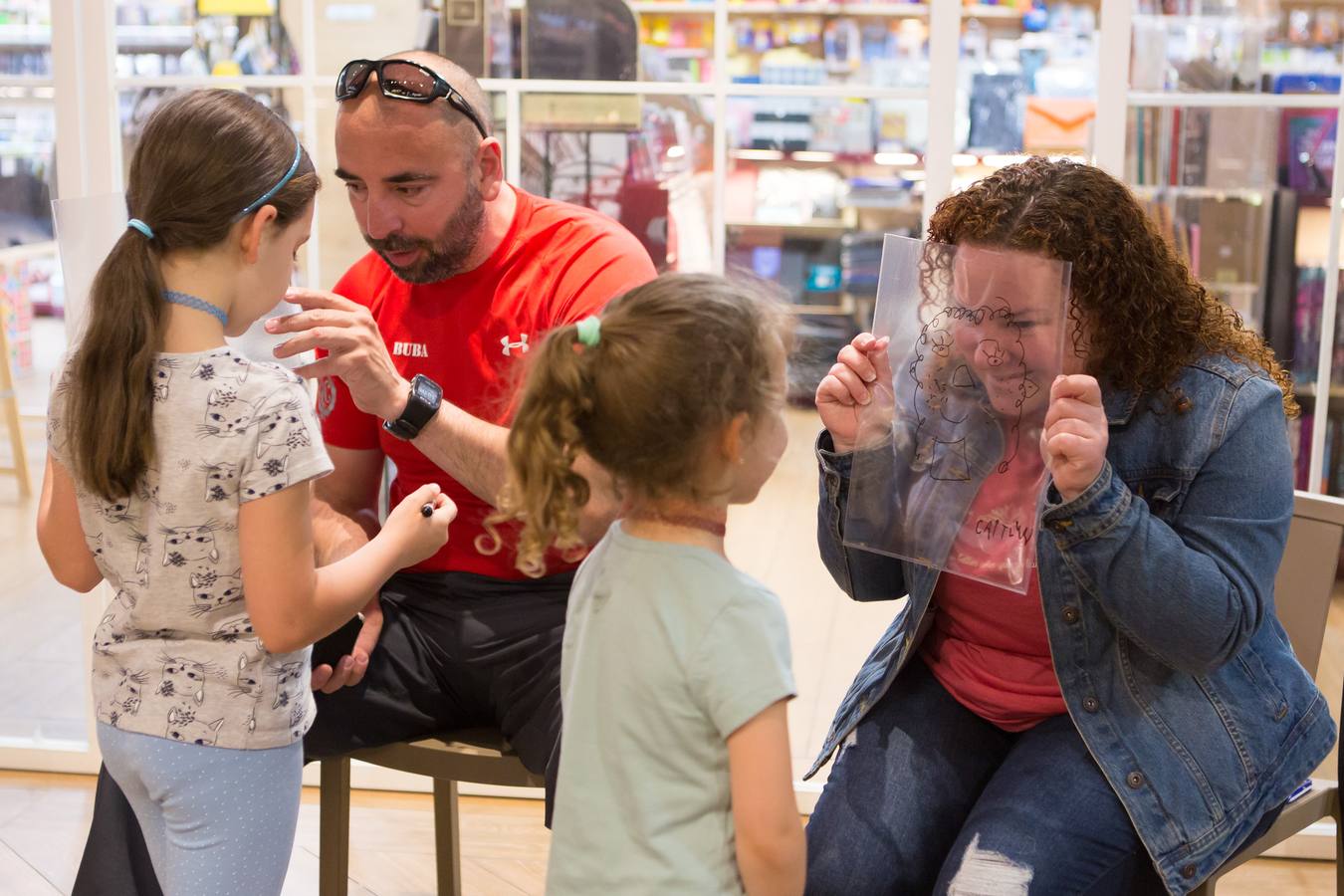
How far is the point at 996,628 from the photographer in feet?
5.33

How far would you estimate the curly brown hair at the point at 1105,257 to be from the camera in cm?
149

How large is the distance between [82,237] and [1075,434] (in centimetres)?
119

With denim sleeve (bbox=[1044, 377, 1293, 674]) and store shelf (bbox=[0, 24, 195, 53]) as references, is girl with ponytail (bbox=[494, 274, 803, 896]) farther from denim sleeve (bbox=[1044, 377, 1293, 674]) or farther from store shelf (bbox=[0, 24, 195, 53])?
store shelf (bbox=[0, 24, 195, 53])

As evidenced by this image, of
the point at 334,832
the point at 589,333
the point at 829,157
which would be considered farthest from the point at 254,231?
the point at 829,157

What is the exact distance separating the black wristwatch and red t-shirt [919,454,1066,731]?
658mm

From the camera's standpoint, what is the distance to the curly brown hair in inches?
58.7

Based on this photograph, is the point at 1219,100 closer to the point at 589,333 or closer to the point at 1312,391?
the point at 1312,391

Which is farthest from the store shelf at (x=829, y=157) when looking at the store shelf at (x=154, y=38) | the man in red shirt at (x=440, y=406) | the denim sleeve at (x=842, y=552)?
the denim sleeve at (x=842, y=552)

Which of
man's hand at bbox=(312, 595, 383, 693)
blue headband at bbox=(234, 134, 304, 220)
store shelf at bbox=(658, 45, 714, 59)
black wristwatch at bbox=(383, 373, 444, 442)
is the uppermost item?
Result: store shelf at bbox=(658, 45, 714, 59)

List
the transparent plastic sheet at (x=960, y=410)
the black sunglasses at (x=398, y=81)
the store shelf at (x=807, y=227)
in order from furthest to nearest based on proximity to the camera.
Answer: the store shelf at (x=807, y=227) → the black sunglasses at (x=398, y=81) → the transparent plastic sheet at (x=960, y=410)

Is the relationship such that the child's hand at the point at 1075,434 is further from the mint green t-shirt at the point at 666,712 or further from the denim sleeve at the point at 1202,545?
the mint green t-shirt at the point at 666,712

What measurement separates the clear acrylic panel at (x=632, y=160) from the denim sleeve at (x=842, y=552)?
0.98 meters

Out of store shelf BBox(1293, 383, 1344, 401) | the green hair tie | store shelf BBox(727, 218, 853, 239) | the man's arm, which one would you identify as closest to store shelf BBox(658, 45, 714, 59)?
store shelf BBox(727, 218, 853, 239)

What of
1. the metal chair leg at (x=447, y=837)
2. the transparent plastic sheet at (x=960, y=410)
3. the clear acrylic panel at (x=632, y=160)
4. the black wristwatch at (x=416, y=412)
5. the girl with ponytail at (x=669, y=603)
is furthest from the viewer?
the clear acrylic panel at (x=632, y=160)
